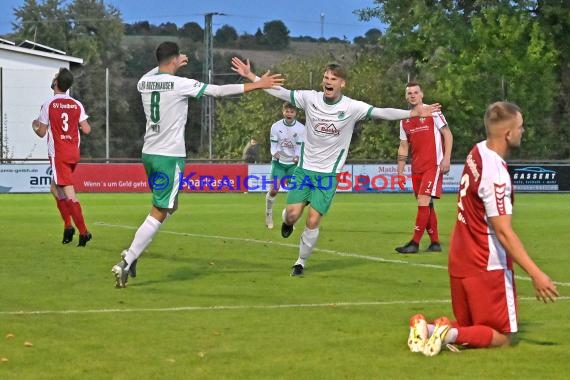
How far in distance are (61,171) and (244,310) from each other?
7138mm

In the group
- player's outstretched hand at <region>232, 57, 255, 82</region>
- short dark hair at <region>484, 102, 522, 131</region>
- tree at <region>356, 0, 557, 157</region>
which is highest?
tree at <region>356, 0, 557, 157</region>

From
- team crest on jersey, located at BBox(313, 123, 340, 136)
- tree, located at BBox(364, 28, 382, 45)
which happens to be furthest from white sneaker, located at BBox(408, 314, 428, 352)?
tree, located at BBox(364, 28, 382, 45)

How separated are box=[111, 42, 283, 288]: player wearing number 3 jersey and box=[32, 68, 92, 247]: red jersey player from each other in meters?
3.97

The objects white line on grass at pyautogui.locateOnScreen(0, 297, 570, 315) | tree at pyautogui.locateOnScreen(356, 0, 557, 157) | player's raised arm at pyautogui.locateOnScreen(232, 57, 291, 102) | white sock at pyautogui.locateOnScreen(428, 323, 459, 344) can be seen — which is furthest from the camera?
tree at pyautogui.locateOnScreen(356, 0, 557, 157)

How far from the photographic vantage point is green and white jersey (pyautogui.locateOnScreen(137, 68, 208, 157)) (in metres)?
12.7

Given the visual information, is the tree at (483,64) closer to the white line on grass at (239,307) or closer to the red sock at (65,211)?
the red sock at (65,211)

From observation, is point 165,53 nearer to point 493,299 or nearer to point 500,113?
point 500,113

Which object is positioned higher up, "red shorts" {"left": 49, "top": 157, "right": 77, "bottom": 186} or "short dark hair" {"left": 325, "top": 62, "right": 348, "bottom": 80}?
"short dark hair" {"left": 325, "top": 62, "right": 348, "bottom": 80}

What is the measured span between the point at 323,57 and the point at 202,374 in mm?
64081

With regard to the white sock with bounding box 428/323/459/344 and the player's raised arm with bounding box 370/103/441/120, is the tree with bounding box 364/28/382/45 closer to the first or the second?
the player's raised arm with bounding box 370/103/441/120

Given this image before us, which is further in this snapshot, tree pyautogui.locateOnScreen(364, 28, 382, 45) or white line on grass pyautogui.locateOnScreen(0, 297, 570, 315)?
tree pyautogui.locateOnScreen(364, 28, 382, 45)

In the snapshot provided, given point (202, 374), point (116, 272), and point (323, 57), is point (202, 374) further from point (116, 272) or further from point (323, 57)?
point (323, 57)

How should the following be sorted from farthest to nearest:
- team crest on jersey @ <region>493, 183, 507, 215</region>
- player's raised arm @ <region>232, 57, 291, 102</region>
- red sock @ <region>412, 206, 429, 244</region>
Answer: red sock @ <region>412, 206, 429, 244</region>, player's raised arm @ <region>232, 57, 291, 102</region>, team crest on jersey @ <region>493, 183, 507, 215</region>

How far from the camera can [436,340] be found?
8.05 m
